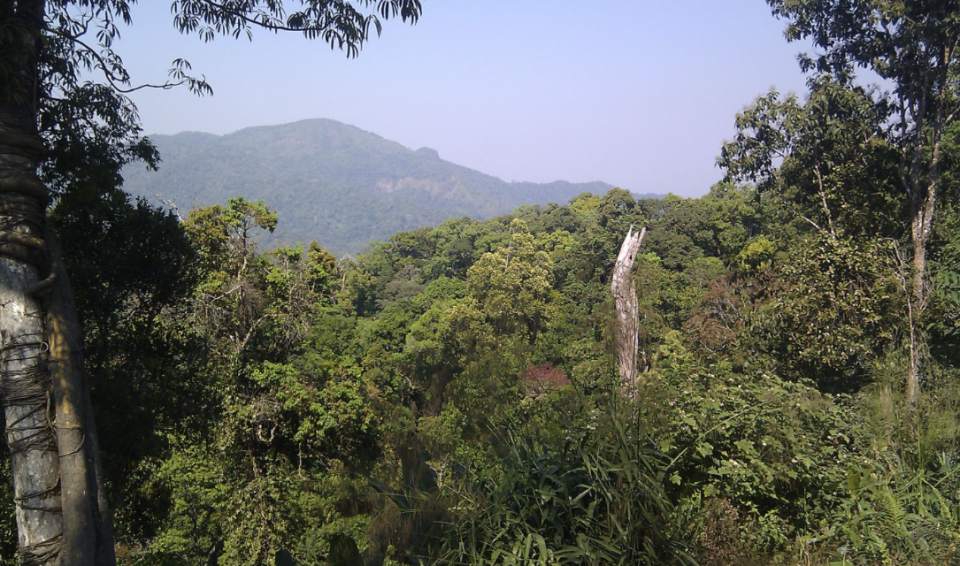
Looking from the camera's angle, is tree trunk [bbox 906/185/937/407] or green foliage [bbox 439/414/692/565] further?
tree trunk [bbox 906/185/937/407]

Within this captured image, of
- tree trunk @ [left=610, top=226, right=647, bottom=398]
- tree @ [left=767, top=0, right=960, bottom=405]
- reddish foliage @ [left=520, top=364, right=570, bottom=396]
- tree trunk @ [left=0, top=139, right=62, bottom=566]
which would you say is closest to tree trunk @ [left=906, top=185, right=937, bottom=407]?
tree @ [left=767, top=0, right=960, bottom=405]

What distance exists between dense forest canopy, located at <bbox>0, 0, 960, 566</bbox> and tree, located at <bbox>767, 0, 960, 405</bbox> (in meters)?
0.03

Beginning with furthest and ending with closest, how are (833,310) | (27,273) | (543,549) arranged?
(833,310)
(27,273)
(543,549)

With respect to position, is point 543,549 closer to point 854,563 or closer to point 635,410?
point 635,410

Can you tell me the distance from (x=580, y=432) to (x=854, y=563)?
120 centimetres

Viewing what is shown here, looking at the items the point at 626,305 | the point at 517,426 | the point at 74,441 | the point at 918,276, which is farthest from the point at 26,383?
the point at 626,305

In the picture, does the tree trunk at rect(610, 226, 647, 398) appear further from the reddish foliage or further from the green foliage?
the green foliage

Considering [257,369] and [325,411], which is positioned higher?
[257,369]

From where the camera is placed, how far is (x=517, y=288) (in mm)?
21766

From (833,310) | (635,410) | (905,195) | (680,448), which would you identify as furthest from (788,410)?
(905,195)

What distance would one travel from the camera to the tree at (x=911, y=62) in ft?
23.8

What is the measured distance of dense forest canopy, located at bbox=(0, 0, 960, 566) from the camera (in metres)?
2.09

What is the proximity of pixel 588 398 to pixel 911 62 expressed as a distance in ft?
25.9

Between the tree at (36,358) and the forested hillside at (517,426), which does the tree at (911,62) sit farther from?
the tree at (36,358)
